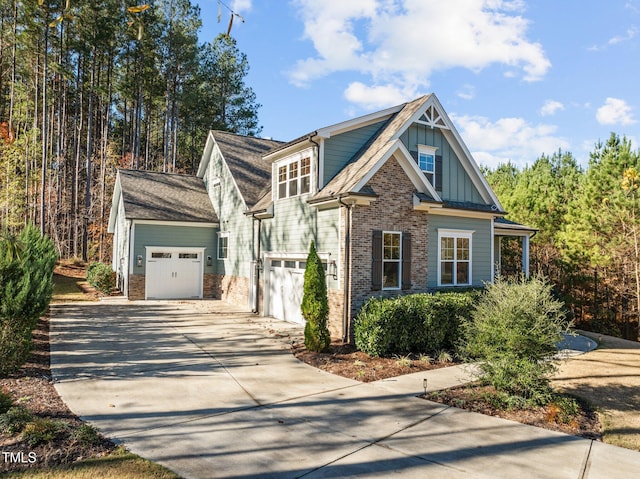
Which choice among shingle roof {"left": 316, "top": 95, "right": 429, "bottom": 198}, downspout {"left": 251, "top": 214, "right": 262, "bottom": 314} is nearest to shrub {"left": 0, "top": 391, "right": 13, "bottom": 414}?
shingle roof {"left": 316, "top": 95, "right": 429, "bottom": 198}

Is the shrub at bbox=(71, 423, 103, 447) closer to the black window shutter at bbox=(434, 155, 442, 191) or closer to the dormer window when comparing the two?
the dormer window

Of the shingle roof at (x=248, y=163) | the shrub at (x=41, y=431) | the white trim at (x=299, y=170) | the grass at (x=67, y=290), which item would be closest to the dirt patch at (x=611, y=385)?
the shrub at (x=41, y=431)

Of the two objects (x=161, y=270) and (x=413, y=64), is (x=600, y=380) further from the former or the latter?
(x=161, y=270)

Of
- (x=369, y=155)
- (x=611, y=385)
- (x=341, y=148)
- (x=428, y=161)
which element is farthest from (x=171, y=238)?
(x=611, y=385)

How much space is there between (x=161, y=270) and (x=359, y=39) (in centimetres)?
1518

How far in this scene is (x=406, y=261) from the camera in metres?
12.9

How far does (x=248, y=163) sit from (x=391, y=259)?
37.3 ft

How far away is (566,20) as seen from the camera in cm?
1079

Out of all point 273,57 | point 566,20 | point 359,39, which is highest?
point 566,20

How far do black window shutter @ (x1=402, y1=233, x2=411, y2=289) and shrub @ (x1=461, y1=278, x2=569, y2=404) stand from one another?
5113 mm

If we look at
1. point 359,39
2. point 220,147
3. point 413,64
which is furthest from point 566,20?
point 220,147

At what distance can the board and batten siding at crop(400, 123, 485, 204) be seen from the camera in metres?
14.4

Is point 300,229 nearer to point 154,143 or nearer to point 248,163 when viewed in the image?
point 248,163

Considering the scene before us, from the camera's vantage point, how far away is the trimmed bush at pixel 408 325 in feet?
34.2
